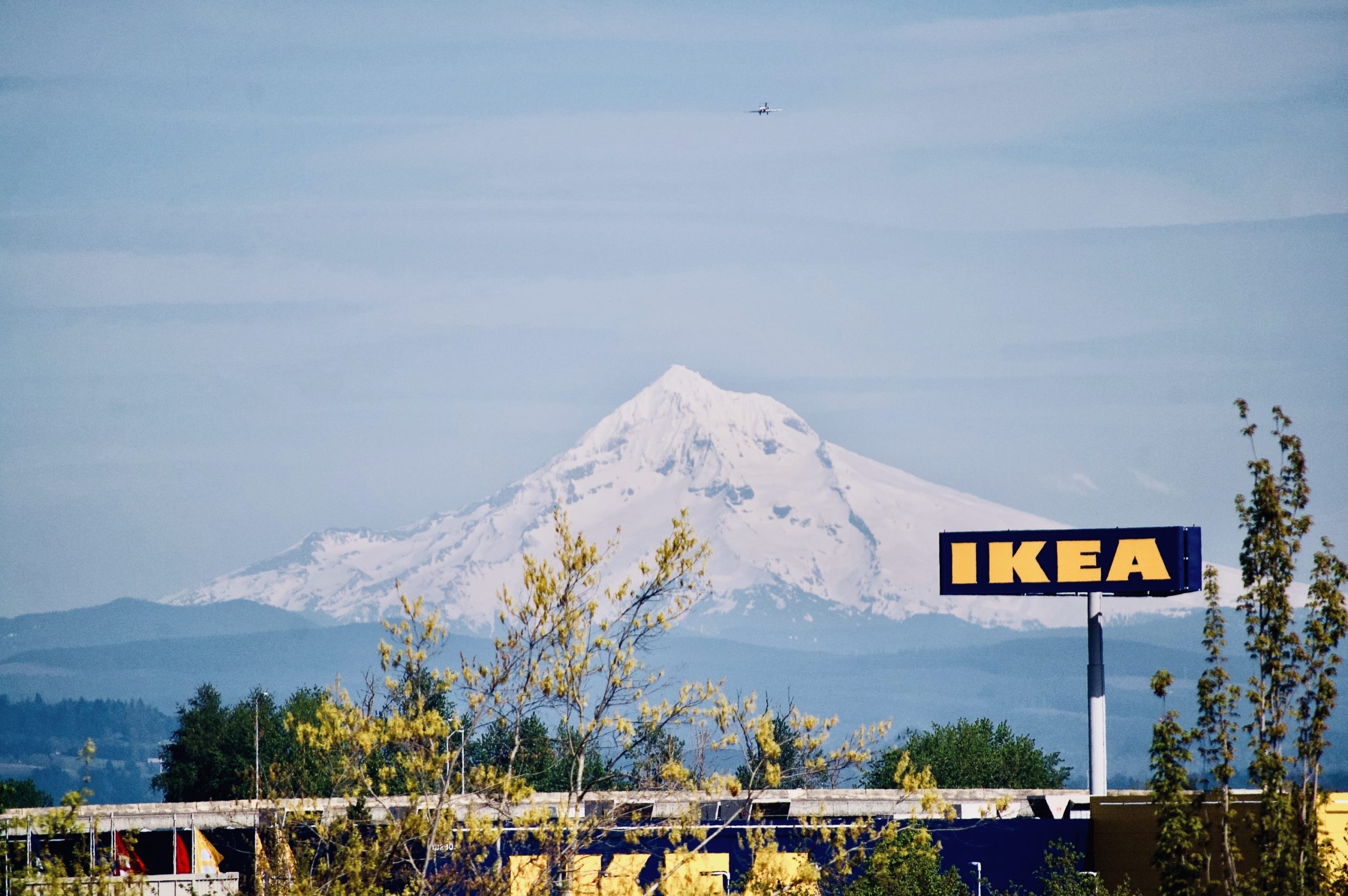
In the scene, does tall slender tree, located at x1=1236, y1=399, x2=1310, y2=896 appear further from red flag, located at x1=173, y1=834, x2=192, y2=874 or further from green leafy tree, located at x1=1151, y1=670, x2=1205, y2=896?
red flag, located at x1=173, y1=834, x2=192, y2=874

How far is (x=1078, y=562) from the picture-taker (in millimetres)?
61625

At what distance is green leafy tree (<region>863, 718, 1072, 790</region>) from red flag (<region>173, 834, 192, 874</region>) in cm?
6867

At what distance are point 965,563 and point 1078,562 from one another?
13.3ft

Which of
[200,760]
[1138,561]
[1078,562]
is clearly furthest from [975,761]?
[1138,561]

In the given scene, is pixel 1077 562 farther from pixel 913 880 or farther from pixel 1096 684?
pixel 913 880

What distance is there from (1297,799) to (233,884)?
4775 centimetres

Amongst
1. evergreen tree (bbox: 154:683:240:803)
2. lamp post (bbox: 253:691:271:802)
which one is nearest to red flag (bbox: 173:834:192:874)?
lamp post (bbox: 253:691:271:802)

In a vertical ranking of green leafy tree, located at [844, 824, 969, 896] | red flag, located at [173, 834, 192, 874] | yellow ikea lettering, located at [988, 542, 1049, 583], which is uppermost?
yellow ikea lettering, located at [988, 542, 1049, 583]

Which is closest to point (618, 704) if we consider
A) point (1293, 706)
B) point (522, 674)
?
point (522, 674)

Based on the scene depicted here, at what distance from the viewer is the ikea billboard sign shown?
60.4m

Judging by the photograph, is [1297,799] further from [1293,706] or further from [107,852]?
[107,852]

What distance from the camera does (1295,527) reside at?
26109mm

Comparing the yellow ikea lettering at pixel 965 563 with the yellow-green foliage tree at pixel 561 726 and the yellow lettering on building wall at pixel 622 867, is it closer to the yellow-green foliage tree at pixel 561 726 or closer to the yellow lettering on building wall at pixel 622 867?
A: the yellow lettering on building wall at pixel 622 867

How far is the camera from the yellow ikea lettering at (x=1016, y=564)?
6166 cm
